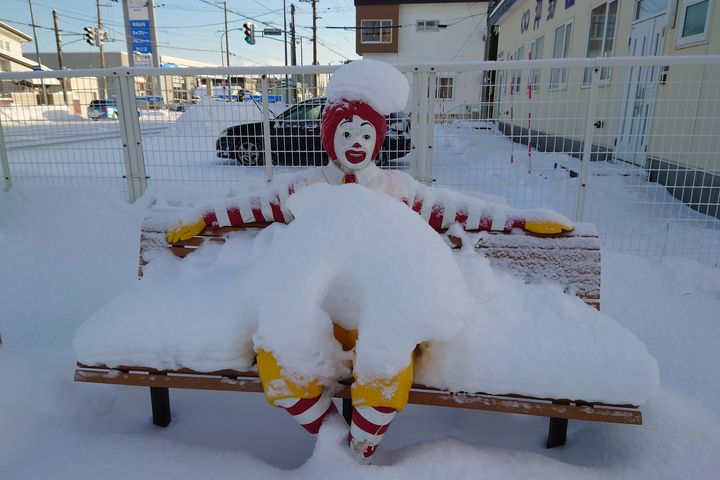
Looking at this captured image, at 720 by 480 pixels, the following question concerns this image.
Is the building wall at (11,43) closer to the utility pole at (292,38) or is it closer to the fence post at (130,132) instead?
the utility pole at (292,38)

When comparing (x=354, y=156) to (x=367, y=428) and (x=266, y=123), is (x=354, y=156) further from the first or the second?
(x=266, y=123)

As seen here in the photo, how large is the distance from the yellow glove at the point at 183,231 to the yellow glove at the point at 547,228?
59.3 inches

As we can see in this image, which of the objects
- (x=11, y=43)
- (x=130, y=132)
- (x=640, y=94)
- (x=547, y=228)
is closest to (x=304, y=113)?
(x=130, y=132)

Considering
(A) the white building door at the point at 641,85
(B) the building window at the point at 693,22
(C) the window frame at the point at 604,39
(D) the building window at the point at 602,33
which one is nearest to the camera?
(B) the building window at the point at 693,22

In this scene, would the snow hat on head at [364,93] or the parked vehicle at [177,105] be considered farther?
the parked vehicle at [177,105]

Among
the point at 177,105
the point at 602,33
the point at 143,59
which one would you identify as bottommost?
the point at 177,105

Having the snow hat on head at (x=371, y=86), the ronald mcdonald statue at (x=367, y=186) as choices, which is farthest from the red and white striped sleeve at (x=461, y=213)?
the snow hat on head at (x=371, y=86)

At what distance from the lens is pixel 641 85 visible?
731 centimetres

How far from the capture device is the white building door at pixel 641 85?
6676mm

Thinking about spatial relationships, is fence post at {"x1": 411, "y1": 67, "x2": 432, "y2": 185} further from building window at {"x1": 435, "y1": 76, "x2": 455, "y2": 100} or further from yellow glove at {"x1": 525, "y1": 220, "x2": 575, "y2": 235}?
yellow glove at {"x1": 525, "y1": 220, "x2": 575, "y2": 235}

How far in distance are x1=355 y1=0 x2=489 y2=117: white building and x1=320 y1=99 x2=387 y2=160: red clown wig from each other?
28042mm

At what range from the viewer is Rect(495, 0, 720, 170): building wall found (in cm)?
430

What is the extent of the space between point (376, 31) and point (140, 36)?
12963 mm

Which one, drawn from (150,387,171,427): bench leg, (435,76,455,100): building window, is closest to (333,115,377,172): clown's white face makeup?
(150,387,171,427): bench leg
